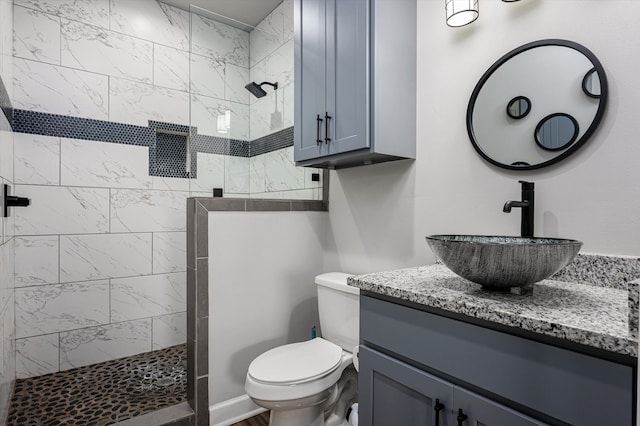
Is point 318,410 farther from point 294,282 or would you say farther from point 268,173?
point 268,173

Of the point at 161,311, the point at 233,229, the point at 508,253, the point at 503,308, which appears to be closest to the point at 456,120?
the point at 508,253

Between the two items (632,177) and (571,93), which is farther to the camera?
(571,93)

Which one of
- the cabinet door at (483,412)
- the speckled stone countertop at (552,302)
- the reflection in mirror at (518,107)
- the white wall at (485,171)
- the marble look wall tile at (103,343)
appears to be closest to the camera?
the speckled stone countertop at (552,302)

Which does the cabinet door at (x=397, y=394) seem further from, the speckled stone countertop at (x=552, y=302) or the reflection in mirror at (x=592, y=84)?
the reflection in mirror at (x=592, y=84)

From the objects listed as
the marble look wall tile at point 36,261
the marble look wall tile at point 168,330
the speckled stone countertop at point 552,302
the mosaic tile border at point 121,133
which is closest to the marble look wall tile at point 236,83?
the mosaic tile border at point 121,133

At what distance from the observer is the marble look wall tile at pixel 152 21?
262 cm

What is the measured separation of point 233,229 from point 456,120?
1.31 meters

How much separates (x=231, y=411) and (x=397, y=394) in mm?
1265

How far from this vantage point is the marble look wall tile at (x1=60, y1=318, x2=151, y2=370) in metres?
2.39

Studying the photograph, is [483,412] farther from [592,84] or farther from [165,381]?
[165,381]

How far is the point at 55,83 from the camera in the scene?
7.84 feet

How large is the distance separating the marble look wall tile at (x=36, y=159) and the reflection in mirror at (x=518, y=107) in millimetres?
2814

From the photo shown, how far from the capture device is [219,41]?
305cm

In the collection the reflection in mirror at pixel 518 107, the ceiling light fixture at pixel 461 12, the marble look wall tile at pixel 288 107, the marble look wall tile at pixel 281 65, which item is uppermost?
the marble look wall tile at pixel 281 65
